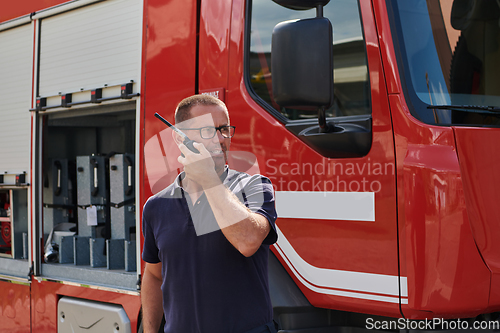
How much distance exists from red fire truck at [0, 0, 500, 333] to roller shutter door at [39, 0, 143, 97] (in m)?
0.01

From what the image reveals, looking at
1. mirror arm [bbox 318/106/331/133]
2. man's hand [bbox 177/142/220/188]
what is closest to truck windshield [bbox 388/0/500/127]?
mirror arm [bbox 318/106/331/133]

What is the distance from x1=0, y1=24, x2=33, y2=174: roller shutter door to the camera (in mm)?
4098

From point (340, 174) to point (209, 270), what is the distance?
3.12 feet

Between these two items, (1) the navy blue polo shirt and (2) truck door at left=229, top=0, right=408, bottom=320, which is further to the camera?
(2) truck door at left=229, top=0, right=408, bottom=320

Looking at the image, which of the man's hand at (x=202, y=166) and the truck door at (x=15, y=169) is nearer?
the man's hand at (x=202, y=166)

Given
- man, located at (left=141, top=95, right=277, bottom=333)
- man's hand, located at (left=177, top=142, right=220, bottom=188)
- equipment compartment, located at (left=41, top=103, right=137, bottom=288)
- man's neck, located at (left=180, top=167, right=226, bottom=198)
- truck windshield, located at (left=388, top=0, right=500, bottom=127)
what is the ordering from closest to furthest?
man's hand, located at (left=177, top=142, right=220, bottom=188) < man, located at (left=141, top=95, right=277, bottom=333) < man's neck, located at (left=180, top=167, right=226, bottom=198) < truck windshield, located at (left=388, top=0, right=500, bottom=127) < equipment compartment, located at (left=41, top=103, right=137, bottom=288)

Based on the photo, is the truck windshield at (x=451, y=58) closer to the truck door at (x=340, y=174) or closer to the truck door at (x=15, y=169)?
the truck door at (x=340, y=174)

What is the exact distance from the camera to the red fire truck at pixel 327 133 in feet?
7.12

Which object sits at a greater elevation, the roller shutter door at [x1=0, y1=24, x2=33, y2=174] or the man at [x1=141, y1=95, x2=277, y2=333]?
the roller shutter door at [x1=0, y1=24, x2=33, y2=174]

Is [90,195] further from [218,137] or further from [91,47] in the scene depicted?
[218,137]

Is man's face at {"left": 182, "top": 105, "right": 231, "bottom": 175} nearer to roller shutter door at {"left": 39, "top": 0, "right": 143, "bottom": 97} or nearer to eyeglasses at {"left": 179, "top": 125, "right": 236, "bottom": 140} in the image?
eyeglasses at {"left": 179, "top": 125, "right": 236, "bottom": 140}

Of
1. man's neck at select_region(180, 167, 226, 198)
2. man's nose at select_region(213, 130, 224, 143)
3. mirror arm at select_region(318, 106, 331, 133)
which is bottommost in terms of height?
man's neck at select_region(180, 167, 226, 198)

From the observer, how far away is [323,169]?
8.17ft

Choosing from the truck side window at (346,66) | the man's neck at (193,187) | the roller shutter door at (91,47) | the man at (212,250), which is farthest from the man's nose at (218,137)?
the roller shutter door at (91,47)
